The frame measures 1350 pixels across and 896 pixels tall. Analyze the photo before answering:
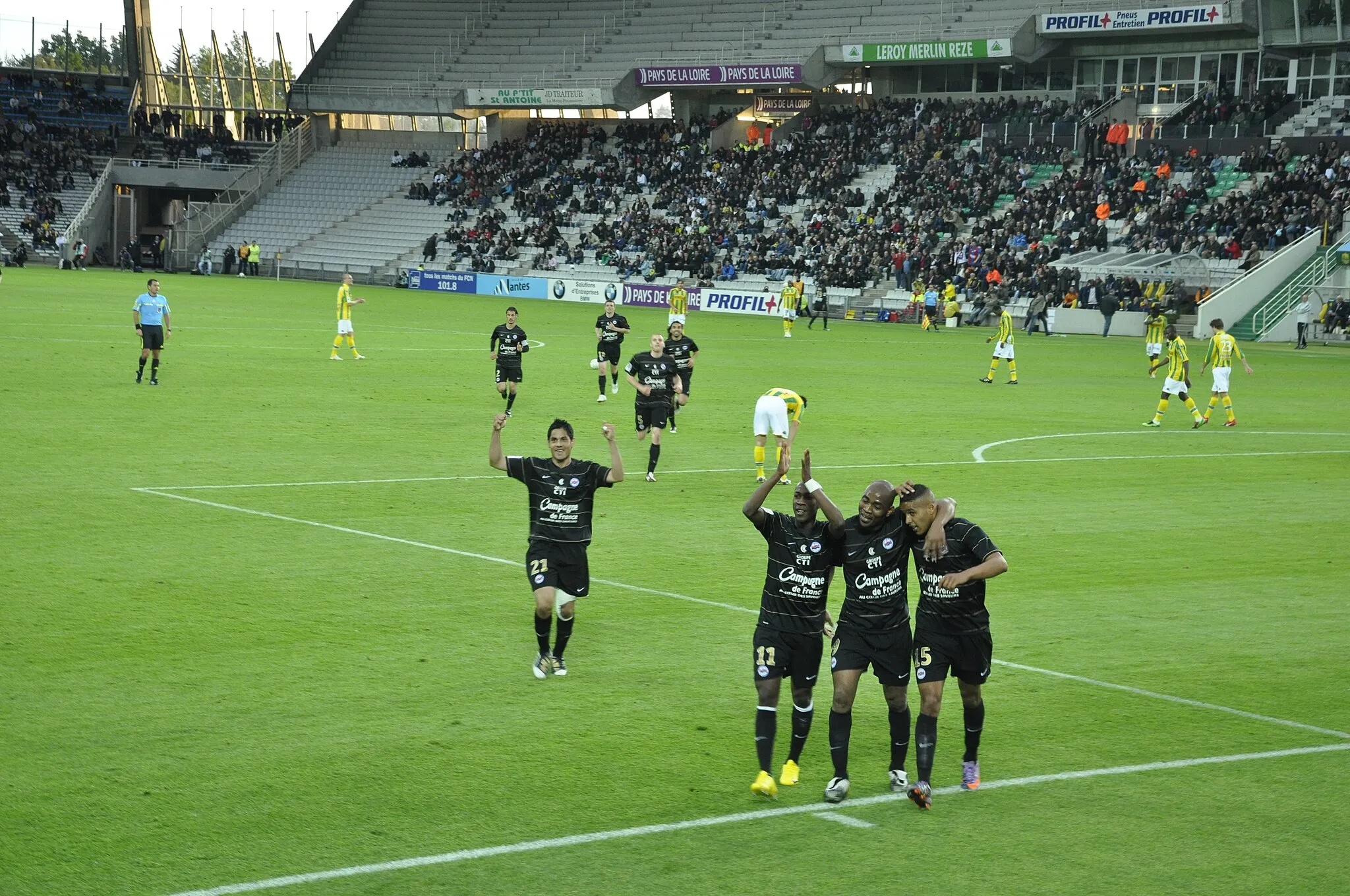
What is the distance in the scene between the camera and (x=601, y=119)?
294 ft

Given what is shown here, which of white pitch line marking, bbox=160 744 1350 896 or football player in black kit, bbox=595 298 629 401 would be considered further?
football player in black kit, bbox=595 298 629 401

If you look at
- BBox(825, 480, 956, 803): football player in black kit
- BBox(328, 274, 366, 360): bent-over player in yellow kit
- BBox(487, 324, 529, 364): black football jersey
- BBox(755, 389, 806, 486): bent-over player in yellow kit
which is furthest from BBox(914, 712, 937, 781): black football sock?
BBox(328, 274, 366, 360): bent-over player in yellow kit

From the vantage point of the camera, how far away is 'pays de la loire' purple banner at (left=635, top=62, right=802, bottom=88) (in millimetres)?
78375

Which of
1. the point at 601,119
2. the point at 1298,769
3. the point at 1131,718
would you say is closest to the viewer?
the point at 1298,769

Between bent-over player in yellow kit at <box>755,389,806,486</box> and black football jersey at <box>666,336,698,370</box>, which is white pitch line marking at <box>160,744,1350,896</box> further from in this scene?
black football jersey at <box>666,336,698,370</box>

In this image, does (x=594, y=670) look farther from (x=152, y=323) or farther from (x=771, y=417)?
(x=152, y=323)

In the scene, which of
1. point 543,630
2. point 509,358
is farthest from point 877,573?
point 509,358

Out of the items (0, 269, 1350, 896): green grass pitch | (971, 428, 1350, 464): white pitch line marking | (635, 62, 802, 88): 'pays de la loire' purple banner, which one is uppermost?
(635, 62, 802, 88): 'pays de la loire' purple banner

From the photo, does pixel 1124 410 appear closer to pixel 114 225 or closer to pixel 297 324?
pixel 297 324

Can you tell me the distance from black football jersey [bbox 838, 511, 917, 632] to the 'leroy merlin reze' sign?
6878 cm

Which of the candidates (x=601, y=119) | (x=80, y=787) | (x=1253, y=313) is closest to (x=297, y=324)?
(x=1253, y=313)

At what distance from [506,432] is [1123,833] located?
18.2 m

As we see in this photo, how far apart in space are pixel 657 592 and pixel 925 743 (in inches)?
236

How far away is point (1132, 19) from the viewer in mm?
69500
